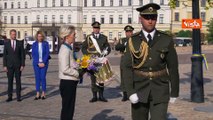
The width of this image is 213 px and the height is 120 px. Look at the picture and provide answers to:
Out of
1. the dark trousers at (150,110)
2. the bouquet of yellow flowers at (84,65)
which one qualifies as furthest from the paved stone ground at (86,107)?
the dark trousers at (150,110)

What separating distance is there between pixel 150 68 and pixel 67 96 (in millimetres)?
2221

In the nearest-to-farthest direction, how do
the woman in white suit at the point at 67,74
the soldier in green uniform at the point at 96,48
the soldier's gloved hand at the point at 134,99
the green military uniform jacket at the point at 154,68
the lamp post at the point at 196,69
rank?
the soldier's gloved hand at the point at 134,99 → the green military uniform jacket at the point at 154,68 → the woman in white suit at the point at 67,74 → the lamp post at the point at 196,69 → the soldier in green uniform at the point at 96,48

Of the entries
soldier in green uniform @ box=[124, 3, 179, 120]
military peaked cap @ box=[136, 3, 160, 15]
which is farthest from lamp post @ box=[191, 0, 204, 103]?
military peaked cap @ box=[136, 3, 160, 15]

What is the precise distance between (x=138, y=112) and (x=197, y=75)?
597 cm

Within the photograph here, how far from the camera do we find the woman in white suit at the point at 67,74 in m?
7.68

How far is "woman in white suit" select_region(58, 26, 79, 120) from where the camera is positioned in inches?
303

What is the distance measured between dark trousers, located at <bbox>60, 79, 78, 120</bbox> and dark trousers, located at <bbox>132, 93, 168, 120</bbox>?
1958 millimetres

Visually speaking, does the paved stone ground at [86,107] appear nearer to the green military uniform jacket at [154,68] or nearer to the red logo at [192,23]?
the red logo at [192,23]

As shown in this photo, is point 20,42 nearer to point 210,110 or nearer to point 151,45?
point 210,110

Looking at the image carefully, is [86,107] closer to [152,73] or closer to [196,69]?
[196,69]

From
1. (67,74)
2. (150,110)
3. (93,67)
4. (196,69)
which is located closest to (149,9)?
(150,110)

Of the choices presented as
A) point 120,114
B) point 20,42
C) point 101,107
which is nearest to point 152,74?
point 120,114

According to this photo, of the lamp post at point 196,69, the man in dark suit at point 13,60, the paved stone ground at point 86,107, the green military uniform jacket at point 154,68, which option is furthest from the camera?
the man in dark suit at point 13,60

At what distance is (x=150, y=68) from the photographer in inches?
232
